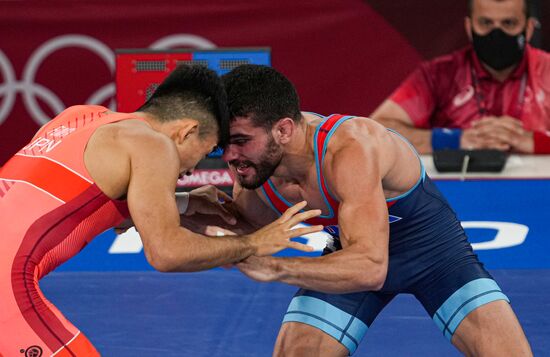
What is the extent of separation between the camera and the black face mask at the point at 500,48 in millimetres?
7277

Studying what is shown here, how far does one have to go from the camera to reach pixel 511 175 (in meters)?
6.94

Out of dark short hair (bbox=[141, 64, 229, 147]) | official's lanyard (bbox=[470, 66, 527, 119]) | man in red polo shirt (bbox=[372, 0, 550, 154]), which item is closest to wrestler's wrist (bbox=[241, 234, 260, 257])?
dark short hair (bbox=[141, 64, 229, 147])

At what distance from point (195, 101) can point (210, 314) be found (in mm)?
1840

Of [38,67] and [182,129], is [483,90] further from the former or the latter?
[182,129]

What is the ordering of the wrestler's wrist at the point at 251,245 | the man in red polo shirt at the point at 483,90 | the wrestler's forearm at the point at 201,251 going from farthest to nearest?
the man in red polo shirt at the point at 483,90 → the wrestler's wrist at the point at 251,245 → the wrestler's forearm at the point at 201,251

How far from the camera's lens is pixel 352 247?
12.3 feet

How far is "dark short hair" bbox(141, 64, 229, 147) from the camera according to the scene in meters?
3.67

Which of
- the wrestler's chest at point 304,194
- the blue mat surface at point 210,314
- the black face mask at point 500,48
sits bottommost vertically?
the blue mat surface at point 210,314

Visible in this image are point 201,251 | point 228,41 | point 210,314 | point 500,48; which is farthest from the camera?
point 228,41

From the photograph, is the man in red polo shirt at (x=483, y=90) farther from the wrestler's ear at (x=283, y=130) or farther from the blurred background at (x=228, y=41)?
the wrestler's ear at (x=283, y=130)

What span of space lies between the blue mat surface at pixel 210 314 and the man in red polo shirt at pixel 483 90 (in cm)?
177

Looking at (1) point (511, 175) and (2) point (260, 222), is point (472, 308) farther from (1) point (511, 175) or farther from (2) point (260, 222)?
(1) point (511, 175)

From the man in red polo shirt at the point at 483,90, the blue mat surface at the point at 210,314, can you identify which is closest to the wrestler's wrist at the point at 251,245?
the blue mat surface at the point at 210,314

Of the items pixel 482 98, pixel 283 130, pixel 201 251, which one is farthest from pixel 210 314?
pixel 482 98
